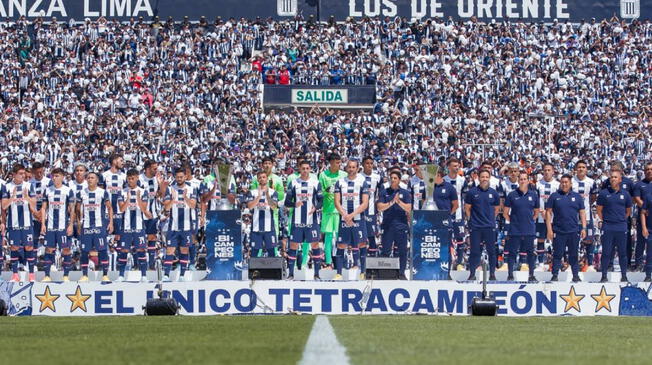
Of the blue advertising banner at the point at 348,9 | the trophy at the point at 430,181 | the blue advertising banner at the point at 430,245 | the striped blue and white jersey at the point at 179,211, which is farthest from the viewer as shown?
the blue advertising banner at the point at 348,9

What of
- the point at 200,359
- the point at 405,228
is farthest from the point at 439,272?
the point at 200,359

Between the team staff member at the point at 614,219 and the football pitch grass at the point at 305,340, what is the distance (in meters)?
4.01

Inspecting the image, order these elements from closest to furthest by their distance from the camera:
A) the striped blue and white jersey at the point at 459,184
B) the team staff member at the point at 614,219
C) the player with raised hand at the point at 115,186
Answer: the team staff member at the point at 614,219, the player with raised hand at the point at 115,186, the striped blue and white jersey at the point at 459,184

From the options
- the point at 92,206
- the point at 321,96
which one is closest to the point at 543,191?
the point at 92,206

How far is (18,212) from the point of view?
2084cm

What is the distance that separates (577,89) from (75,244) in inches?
803

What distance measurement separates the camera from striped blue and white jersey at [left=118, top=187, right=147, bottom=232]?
68.3 ft

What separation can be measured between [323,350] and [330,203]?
11118 mm

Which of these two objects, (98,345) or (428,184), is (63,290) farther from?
(98,345)

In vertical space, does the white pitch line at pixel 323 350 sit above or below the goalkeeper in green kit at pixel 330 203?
below

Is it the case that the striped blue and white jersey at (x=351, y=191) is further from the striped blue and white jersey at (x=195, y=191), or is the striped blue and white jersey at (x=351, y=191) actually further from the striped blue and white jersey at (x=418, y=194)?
the striped blue and white jersey at (x=195, y=191)

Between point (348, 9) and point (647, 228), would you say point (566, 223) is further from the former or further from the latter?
point (348, 9)

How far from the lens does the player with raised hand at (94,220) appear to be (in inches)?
813

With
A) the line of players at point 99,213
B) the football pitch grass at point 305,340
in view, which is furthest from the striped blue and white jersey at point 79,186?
the football pitch grass at point 305,340
